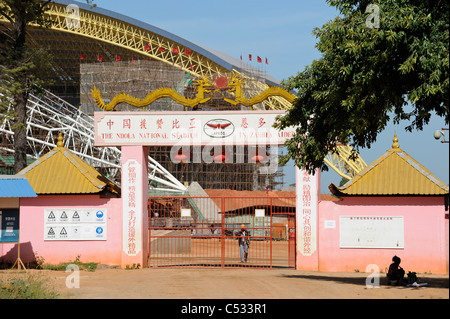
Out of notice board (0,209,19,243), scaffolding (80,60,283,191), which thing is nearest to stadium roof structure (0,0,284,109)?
scaffolding (80,60,283,191)

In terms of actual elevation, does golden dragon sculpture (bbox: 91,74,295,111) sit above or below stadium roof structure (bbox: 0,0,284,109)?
below

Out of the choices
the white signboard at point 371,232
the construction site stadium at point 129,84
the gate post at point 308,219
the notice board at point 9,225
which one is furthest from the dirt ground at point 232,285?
the construction site stadium at point 129,84

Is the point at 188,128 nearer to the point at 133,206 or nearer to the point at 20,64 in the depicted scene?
the point at 133,206

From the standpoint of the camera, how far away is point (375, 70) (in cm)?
1452

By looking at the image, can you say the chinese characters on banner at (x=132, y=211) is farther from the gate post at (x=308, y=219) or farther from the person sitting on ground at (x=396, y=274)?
the person sitting on ground at (x=396, y=274)

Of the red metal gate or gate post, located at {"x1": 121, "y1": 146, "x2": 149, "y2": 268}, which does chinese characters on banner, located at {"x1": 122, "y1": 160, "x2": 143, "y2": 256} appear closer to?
gate post, located at {"x1": 121, "y1": 146, "x2": 149, "y2": 268}

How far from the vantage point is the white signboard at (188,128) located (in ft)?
73.5

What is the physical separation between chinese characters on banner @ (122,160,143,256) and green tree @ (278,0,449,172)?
23.7ft

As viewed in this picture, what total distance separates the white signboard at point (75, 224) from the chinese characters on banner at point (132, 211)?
2.55 feet

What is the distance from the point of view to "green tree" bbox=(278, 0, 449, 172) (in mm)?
13719

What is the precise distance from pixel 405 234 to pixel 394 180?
6.11ft

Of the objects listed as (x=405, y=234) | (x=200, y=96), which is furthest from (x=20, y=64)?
(x=405, y=234)

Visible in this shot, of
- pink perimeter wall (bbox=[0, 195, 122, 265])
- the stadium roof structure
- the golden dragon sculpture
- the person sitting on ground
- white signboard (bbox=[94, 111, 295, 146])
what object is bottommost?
the person sitting on ground

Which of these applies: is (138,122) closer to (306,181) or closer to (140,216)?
(140,216)
